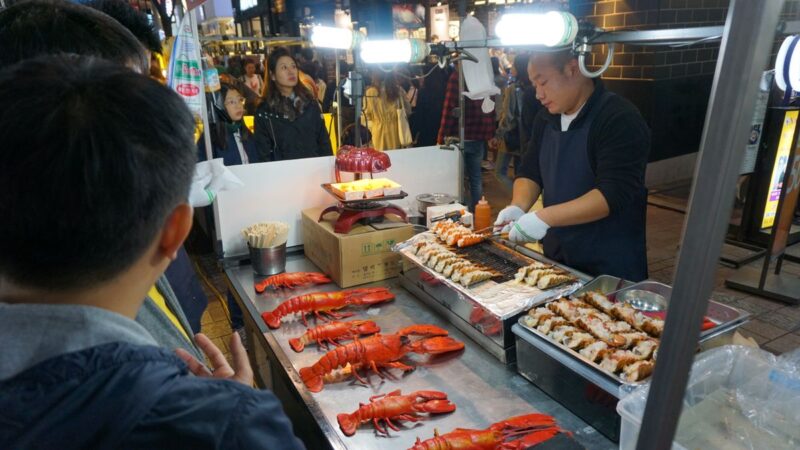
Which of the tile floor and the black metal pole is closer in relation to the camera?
the black metal pole

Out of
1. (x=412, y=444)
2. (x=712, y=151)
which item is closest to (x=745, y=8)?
(x=712, y=151)

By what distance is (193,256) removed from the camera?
6.44 metres

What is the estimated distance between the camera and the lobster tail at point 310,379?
1.99 metres

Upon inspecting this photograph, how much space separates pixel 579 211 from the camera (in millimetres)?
2586

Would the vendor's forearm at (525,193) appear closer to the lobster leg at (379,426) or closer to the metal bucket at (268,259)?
the metal bucket at (268,259)

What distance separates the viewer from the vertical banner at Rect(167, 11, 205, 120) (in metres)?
3.04

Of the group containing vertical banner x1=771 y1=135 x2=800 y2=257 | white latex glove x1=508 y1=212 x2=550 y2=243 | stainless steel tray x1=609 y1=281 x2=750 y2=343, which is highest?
white latex glove x1=508 y1=212 x2=550 y2=243

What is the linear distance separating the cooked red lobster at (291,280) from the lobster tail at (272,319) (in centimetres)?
36

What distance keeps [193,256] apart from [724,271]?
6153 mm

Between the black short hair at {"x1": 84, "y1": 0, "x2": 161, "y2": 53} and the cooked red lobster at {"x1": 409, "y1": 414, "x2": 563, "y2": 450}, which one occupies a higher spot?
the black short hair at {"x1": 84, "y1": 0, "x2": 161, "y2": 53}

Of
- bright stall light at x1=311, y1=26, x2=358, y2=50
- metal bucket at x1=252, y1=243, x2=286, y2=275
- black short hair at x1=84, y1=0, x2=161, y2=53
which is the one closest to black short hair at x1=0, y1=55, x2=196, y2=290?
black short hair at x1=84, y1=0, x2=161, y2=53

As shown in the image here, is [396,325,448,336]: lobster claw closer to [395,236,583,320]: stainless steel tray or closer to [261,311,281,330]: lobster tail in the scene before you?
[395,236,583,320]: stainless steel tray

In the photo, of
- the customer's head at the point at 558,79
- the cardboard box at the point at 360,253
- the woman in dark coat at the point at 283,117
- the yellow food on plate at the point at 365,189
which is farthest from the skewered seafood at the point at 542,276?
the woman in dark coat at the point at 283,117

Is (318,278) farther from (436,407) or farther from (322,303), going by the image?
(436,407)
